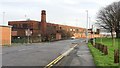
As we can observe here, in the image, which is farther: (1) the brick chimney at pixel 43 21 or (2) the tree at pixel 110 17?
(1) the brick chimney at pixel 43 21

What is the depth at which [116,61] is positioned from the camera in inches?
758

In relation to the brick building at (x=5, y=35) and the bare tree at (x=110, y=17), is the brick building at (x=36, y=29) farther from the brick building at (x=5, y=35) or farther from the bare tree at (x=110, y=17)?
the brick building at (x=5, y=35)

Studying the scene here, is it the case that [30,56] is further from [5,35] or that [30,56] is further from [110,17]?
[110,17]

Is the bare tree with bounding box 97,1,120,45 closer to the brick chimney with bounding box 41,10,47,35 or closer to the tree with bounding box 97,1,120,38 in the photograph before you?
the tree with bounding box 97,1,120,38

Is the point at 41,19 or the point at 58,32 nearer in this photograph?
the point at 41,19

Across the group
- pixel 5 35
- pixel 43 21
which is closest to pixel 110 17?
pixel 43 21

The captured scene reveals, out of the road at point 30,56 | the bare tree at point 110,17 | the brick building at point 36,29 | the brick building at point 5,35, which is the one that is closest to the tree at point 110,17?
the bare tree at point 110,17

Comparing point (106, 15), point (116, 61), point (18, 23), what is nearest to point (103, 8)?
point (106, 15)

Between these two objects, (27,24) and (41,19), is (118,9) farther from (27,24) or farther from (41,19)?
(27,24)

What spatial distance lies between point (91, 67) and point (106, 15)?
328 ft

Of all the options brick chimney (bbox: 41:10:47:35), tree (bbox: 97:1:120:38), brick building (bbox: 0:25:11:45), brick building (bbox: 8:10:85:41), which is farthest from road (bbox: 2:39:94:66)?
brick chimney (bbox: 41:10:47:35)

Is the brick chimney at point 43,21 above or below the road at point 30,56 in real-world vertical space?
above

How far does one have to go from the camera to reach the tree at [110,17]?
4367 inches

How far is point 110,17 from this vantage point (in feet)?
370
